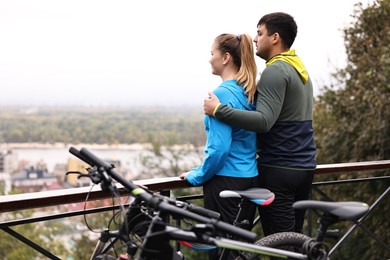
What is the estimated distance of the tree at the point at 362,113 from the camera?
9484mm

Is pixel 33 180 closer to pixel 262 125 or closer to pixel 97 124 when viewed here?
pixel 97 124

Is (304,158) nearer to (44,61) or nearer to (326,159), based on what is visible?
(326,159)

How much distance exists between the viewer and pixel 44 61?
53.7m

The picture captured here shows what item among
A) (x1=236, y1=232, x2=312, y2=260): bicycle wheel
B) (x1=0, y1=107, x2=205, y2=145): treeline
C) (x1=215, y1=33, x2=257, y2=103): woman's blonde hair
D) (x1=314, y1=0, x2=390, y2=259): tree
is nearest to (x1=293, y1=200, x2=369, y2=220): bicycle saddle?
(x1=236, y1=232, x2=312, y2=260): bicycle wheel

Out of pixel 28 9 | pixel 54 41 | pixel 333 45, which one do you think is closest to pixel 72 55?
pixel 54 41

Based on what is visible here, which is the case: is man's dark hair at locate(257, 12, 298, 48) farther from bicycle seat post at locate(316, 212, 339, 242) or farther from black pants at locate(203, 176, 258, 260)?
bicycle seat post at locate(316, 212, 339, 242)

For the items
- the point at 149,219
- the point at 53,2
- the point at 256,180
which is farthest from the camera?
the point at 53,2

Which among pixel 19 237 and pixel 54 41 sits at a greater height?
pixel 54 41

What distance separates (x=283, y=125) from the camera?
247 cm

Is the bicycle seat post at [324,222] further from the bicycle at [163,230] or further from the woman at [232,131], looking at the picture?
the woman at [232,131]

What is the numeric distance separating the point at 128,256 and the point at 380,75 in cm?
790

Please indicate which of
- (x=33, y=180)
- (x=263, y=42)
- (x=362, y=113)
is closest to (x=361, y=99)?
(x=362, y=113)

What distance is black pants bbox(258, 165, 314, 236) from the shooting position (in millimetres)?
2479

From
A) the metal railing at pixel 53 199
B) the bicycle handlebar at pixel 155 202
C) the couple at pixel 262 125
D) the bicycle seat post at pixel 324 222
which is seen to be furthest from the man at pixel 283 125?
the bicycle handlebar at pixel 155 202
